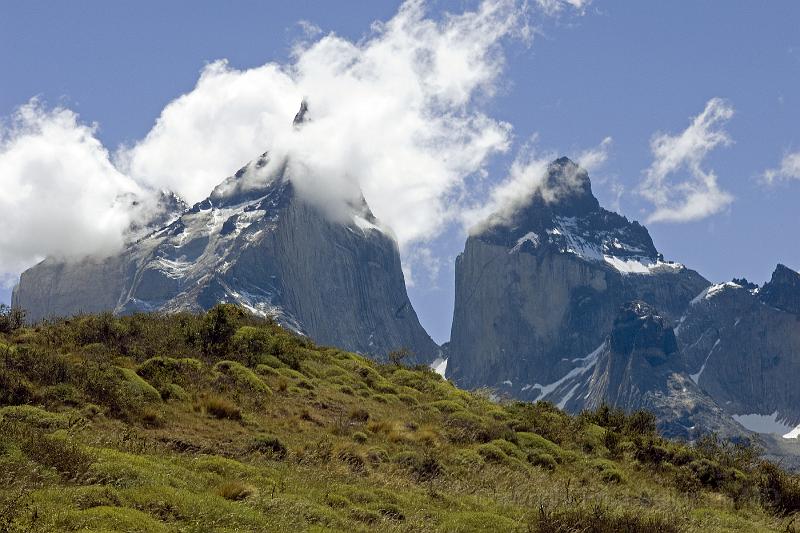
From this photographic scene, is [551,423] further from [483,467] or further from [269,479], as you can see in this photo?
[269,479]

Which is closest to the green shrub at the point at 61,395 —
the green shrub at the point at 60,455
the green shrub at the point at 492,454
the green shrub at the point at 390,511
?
the green shrub at the point at 60,455

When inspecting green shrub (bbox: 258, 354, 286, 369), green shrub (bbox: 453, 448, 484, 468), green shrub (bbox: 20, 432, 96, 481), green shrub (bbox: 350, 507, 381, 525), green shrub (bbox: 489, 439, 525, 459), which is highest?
green shrub (bbox: 258, 354, 286, 369)

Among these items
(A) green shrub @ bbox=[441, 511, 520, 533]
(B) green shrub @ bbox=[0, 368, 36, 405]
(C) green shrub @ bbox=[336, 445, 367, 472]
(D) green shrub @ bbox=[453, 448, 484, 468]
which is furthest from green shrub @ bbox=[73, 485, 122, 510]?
(D) green shrub @ bbox=[453, 448, 484, 468]

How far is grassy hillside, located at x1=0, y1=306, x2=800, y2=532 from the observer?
54.7 ft

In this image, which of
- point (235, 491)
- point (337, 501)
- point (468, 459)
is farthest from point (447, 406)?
point (235, 491)

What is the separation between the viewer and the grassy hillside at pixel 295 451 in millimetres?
16688

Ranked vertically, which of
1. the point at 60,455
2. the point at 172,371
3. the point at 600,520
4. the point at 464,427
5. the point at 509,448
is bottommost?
the point at 600,520

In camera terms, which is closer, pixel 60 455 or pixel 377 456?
pixel 60 455

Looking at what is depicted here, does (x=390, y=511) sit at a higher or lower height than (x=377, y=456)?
lower

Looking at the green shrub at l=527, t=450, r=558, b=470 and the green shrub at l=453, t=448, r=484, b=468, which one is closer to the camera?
the green shrub at l=453, t=448, r=484, b=468

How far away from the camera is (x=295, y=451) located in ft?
76.7

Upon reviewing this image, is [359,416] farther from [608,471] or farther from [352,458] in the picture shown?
[608,471]

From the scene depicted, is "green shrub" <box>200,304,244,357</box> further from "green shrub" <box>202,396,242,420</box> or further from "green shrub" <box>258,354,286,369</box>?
"green shrub" <box>202,396,242,420</box>

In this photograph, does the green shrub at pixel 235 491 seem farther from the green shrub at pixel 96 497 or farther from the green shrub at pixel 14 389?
the green shrub at pixel 14 389
